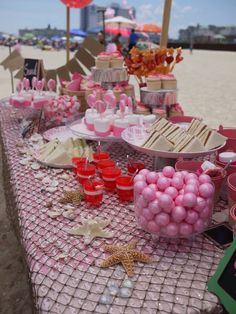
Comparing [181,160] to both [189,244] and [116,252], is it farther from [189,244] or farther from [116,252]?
[116,252]

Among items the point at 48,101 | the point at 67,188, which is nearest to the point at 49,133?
the point at 48,101

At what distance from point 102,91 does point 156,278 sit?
139 centimetres

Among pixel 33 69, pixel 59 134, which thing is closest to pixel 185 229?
pixel 59 134

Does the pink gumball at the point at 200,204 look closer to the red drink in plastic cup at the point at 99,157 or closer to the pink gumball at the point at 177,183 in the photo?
the pink gumball at the point at 177,183

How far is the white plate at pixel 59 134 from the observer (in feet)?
6.32

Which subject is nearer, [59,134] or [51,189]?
[51,189]

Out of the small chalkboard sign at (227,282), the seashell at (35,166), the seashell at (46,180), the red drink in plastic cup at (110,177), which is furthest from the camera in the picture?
the seashell at (35,166)

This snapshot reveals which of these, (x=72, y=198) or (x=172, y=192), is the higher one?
(x=172, y=192)

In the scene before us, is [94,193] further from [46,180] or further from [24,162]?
[24,162]

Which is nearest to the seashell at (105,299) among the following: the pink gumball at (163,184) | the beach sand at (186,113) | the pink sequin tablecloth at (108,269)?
the pink sequin tablecloth at (108,269)

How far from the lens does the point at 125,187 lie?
1222 millimetres

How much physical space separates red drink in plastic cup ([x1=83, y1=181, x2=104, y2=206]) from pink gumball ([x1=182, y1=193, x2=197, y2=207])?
390 millimetres

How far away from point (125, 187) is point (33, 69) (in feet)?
5.97

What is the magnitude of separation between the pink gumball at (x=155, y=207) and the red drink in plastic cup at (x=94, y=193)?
32 centimetres
